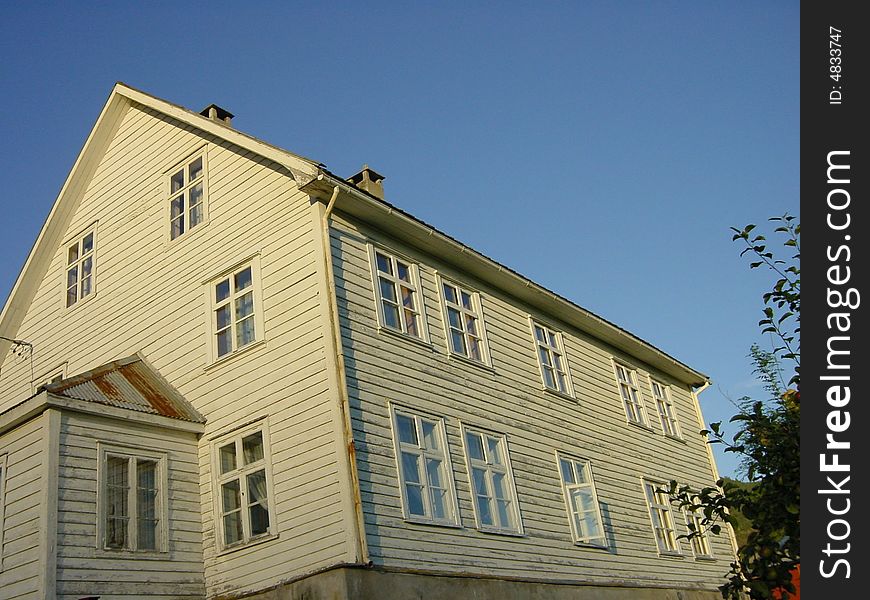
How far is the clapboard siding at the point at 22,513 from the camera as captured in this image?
1325 centimetres

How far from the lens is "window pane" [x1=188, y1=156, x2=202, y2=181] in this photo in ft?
60.8

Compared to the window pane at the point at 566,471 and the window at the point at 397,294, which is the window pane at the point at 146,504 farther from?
the window pane at the point at 566,471

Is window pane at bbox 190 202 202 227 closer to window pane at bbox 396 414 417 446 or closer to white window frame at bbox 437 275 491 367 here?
white window frame at bbox 437 275 491 367

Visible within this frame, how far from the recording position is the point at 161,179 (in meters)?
19.2

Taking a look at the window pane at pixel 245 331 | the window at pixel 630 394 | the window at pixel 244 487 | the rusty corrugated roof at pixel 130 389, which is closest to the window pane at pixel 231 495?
the window at pixel 244 487

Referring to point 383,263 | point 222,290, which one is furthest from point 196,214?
point 383,263

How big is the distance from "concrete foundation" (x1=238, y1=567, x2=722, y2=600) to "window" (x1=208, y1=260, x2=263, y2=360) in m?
4.53

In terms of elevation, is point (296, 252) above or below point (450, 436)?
above

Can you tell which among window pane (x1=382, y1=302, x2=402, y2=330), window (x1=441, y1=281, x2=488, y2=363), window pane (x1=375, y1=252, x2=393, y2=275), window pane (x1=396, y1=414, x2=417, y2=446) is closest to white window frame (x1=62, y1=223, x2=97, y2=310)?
window pane (x1=375, y1=252, x2=393, y2=275)
